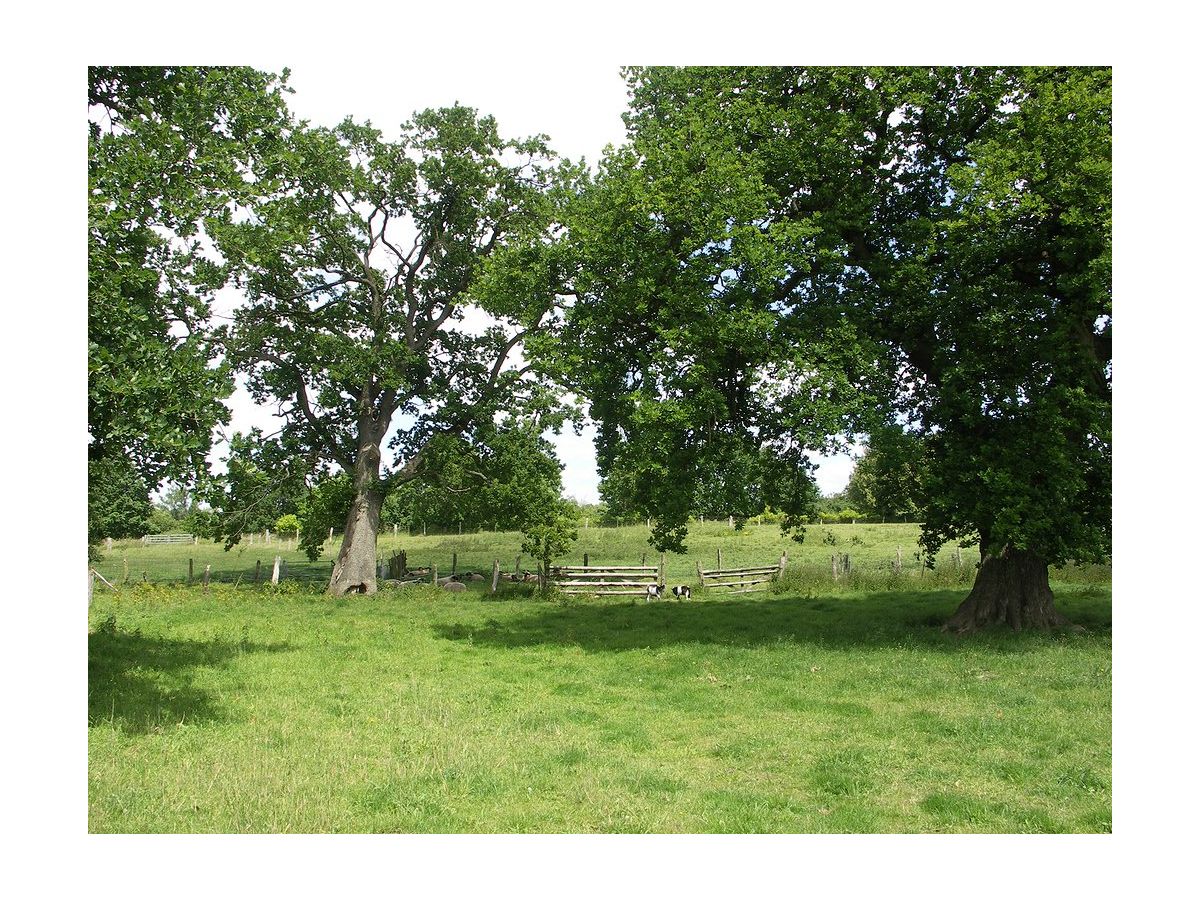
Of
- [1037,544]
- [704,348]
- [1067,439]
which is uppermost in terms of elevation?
[704,348]

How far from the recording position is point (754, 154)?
18.0 meters

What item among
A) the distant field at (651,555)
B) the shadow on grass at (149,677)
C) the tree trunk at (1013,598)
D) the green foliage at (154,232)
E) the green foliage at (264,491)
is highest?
the green foliage at (154,232)

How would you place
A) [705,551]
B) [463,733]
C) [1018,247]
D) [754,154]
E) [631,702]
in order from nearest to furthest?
[463,733], [631,702], [1018,247], [754,154], [705,551]

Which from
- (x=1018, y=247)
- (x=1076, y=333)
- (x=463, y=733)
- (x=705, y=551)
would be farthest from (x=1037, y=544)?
(x=705, y=551)

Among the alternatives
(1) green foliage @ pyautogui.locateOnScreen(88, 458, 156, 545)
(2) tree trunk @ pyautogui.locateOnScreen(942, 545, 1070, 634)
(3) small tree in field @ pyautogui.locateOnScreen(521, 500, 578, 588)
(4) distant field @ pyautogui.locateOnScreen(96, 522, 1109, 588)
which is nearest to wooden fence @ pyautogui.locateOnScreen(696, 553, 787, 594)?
(4) distant field @ pyautogui.locateOnScreen(96, 522, 1109, 588)

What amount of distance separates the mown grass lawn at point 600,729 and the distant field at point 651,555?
10933mm

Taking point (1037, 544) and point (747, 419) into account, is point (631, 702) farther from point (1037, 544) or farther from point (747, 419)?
point (1037, 544)

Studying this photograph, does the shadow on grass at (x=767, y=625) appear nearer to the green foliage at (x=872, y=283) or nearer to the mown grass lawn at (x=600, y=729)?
the mown grass lawn at (x=600, y=729)

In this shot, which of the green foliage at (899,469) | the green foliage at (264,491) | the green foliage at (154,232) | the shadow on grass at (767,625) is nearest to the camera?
the green foliage at (154,232)

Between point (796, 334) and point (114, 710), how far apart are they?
1414 centimetres

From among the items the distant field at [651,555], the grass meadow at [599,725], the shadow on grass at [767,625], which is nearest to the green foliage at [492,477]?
the shadow on grass at [767,625]

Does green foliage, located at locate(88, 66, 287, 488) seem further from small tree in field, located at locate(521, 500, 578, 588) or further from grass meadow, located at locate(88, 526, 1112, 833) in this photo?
small tree in field, located at locate(521, 500, 578, 588)

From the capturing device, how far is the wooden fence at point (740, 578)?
32.1m

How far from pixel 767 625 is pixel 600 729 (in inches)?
440
